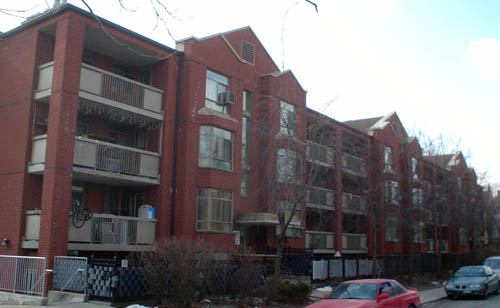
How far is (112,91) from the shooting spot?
19.3 metres

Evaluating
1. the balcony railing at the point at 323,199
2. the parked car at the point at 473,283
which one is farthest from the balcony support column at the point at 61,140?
the parked car at the point at 473,283

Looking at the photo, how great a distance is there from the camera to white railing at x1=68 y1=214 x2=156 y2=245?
56.9ft

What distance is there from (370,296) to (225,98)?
1271 cm

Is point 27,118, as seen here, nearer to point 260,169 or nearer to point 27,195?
point 27,195

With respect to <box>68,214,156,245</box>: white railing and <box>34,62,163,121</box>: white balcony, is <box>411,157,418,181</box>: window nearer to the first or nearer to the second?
<box>34,62,163,121</box>: white balcony

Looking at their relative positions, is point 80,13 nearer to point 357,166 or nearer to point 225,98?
point 225,98

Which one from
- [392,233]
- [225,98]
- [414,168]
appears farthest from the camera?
[392,233]

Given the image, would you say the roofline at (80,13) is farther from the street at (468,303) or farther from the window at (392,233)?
the window at (392,233)

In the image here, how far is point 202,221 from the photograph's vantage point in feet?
69.5

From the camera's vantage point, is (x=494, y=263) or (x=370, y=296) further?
(x=494, y=263)

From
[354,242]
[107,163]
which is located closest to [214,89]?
[107,163]

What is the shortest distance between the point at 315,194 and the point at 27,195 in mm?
15199

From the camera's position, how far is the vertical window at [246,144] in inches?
953

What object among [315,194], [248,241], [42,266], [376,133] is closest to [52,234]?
[42,266]
